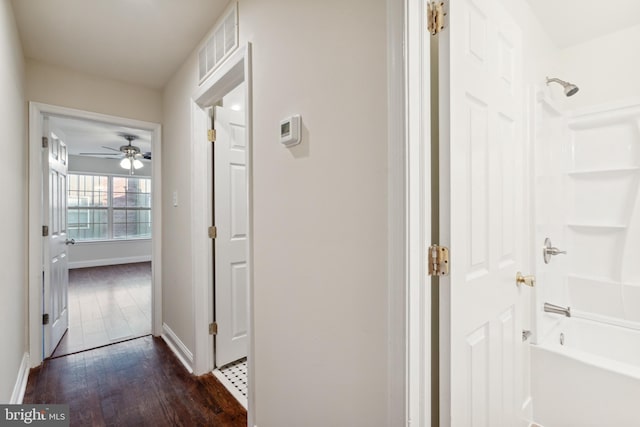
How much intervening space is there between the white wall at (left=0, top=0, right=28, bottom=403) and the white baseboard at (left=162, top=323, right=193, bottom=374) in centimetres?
98

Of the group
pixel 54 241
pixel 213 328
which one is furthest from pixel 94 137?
pixel 213 328

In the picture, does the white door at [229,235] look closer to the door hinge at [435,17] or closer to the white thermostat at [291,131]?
the white thermostat at [291,131]

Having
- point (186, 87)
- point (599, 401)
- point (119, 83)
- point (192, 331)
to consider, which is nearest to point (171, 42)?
point (186, 87)

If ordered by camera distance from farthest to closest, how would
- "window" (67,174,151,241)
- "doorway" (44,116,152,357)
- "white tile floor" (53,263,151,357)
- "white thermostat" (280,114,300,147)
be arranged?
"window" (67,174,151,241) → "doorway" (44,116,152,357) → "white tile floor" (53,263,151,357) → "white thermostat" (280,114,300,147)

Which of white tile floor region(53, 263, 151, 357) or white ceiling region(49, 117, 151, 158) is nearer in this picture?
white tile floor region(53, 263, 151, 357)

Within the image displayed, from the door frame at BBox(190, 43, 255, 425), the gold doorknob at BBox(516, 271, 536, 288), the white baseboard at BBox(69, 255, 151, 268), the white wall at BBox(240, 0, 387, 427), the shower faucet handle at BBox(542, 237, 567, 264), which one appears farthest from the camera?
the white baseboard at BBox(69, 255, 151, 268)

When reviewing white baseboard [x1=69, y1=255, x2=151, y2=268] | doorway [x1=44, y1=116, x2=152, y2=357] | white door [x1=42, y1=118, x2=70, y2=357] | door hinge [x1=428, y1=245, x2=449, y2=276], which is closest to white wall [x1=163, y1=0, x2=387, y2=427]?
door hinge [x1=428, y1=245, x2=449, y2=276]

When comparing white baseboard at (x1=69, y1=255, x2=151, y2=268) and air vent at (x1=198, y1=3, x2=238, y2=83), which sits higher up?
air vent at (x1=198, y1=3, x2=238, y2=83)

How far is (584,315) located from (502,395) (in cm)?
158

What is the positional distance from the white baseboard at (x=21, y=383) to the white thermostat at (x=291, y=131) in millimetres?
2168

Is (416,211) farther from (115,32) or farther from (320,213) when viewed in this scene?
(115,32)

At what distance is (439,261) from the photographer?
93 cm

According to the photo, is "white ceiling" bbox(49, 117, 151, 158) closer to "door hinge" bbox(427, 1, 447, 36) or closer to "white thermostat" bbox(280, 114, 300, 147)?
"white thermostat" bbox(280, 114, 300, 147)

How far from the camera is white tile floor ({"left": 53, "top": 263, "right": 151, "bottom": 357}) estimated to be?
2.95 m
